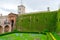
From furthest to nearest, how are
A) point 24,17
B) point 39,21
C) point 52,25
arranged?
point 24,17
point 39,21
point 52,25

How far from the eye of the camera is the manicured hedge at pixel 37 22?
27.2m

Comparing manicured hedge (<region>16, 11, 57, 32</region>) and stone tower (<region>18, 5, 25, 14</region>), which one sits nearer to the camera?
manicured hedge (<region>16, 11, 57, 32</region>)

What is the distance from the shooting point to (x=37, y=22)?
28719 mm

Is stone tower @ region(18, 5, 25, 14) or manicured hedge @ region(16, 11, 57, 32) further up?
stone tower @ region(18, 5, 25, 14)

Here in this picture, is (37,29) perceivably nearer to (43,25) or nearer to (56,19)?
(43,25)

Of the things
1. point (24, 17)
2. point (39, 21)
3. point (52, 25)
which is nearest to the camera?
point (52, 25)

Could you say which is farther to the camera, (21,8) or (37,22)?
(21,8)

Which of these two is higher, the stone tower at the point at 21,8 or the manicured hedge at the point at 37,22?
the stone tower at the point at 21,8

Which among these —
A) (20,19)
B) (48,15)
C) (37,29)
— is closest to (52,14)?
(48,15)

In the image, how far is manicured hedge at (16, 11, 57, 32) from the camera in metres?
27.2

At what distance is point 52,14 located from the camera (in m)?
28.0

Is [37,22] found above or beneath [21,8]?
beneath

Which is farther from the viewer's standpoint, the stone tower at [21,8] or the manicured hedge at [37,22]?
the stone tower at [21,8]

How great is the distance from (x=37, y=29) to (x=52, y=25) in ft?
7.77
